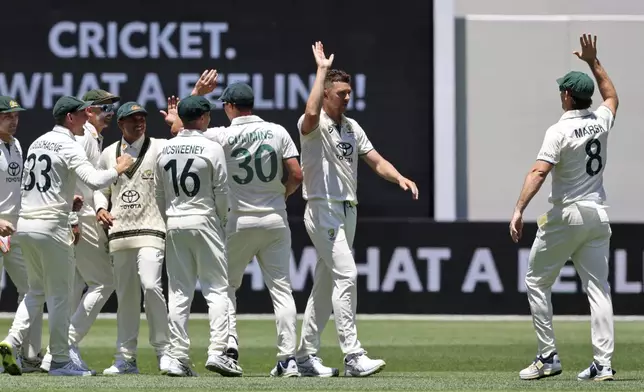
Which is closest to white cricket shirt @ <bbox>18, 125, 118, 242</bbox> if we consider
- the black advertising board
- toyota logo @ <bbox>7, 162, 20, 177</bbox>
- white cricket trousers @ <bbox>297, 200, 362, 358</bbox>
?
toyota logo @ <bbox>7, 162, 20, 177</bbox>

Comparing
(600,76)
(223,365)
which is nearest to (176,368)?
(223,365)

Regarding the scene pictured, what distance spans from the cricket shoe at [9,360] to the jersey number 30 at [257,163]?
1856 mm

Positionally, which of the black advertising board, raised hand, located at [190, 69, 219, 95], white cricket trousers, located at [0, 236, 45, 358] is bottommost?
white cricket trousers, located at [0, 236, 45, 358]

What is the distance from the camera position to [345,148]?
9.37m

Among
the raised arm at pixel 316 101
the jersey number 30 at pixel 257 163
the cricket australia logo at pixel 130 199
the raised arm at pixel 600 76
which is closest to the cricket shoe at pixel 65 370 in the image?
the cricket australia logo at pixel 130 199

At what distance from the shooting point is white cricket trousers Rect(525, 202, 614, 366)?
8.83 meters

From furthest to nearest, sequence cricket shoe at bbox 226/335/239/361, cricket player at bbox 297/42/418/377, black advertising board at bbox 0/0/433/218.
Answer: black advertising board at bbox 0/0/433/218 → cricket shoe at bbox 226/335/239/361 → cricket player at bbox 297/42/418/377

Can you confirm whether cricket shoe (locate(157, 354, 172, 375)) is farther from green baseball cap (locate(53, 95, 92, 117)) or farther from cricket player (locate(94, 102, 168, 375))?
green baseball cap (locate(53, 95, 92, 117))

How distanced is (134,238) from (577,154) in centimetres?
306

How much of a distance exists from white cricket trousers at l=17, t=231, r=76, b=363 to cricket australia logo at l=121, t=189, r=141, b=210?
604mm

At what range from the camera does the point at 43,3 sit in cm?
1622

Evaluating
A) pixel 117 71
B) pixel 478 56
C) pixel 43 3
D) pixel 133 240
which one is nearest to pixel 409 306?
pixel 478 56

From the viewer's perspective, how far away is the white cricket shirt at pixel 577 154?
349 inches

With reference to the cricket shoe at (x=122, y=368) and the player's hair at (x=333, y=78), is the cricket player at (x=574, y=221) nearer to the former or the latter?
the player's hair at (x=333, y=78)
